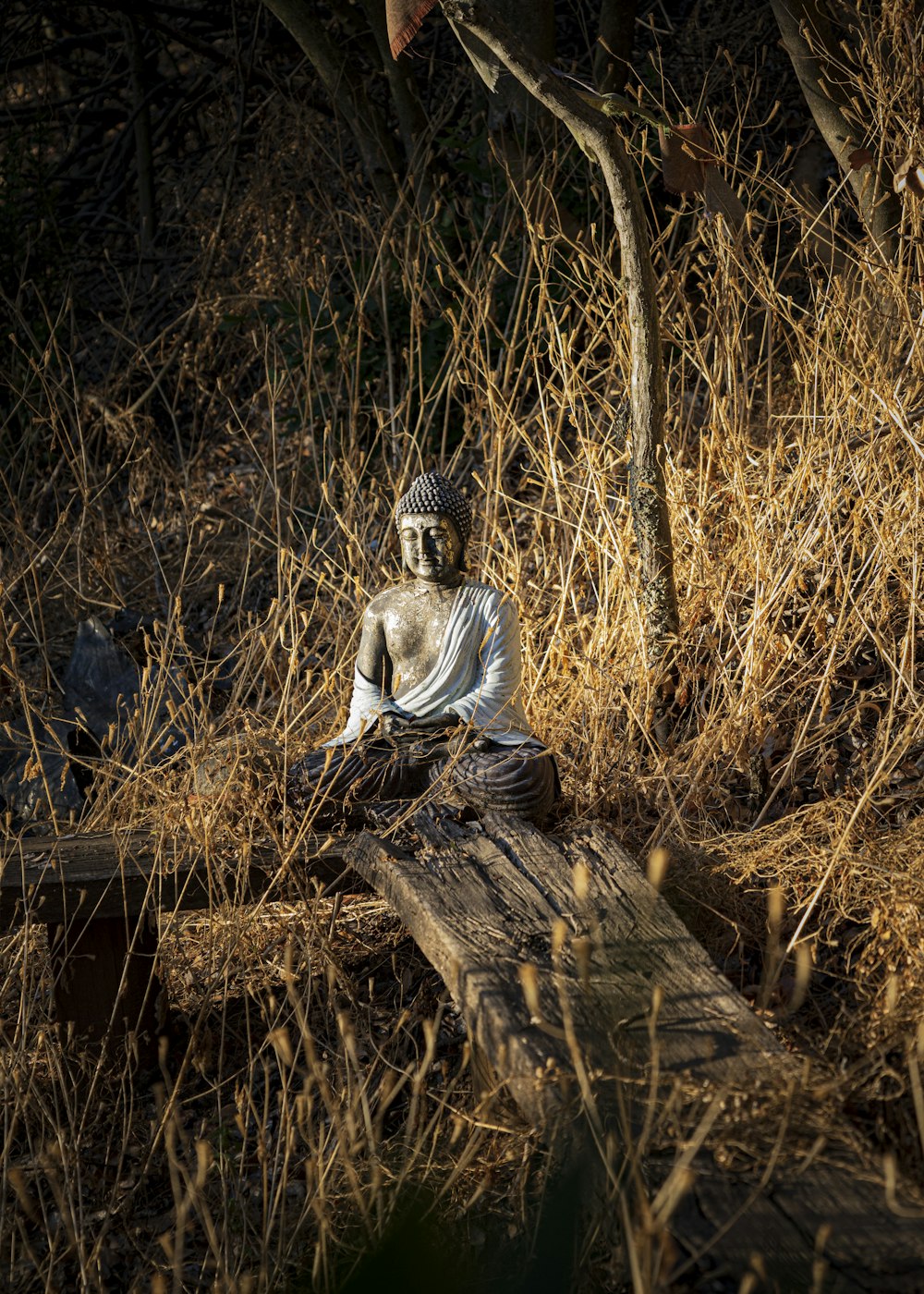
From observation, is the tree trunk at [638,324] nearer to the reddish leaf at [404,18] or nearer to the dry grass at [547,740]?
the dry grass at [547,740]

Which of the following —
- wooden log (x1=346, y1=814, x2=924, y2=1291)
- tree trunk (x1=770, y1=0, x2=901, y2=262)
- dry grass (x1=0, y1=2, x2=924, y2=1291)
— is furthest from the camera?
tree trunk (x1=770, y1=0, x2=901, y2=262)

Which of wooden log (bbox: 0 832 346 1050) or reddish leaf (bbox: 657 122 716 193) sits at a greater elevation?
reddish leaf (bbox: 657 122 716 193)


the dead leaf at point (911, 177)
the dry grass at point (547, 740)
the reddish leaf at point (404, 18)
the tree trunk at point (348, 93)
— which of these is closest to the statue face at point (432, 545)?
the dry grass at point (547, 740)

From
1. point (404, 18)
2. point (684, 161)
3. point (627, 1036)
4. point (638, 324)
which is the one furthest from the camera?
point (638, 324)

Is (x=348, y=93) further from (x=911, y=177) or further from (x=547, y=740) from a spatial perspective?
(x=547, y=740)

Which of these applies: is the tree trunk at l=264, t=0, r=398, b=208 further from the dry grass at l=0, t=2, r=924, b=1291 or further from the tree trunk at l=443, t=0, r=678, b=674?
the tree trunk at l=443, t=0, r=678, b=674

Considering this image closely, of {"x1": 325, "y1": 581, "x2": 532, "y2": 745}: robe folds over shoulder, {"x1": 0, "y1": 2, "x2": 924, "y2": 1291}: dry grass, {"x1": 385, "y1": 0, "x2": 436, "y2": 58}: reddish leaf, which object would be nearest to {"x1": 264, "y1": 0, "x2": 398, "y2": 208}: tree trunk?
{"x1": 0, "y1": 2, "x2": 924, "y2": 1291}: dry grass

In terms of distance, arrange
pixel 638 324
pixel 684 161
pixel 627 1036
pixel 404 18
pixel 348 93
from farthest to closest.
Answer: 1. pixel 348 93
2. pixel 638 324
3. pixel 684 161
4. pixel 404 18
5. pixel 627 1036

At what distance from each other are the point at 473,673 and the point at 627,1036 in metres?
1.40

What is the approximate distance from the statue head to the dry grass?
464 millimetres

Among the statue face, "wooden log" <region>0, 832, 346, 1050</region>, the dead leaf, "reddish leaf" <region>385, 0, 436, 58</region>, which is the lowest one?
"wooden log" <region>0, 832, 346, 1050</region>

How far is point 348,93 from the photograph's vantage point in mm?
6711

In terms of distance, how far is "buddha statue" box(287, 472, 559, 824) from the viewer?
329 cm

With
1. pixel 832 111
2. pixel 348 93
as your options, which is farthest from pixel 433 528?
pixel 348 93
